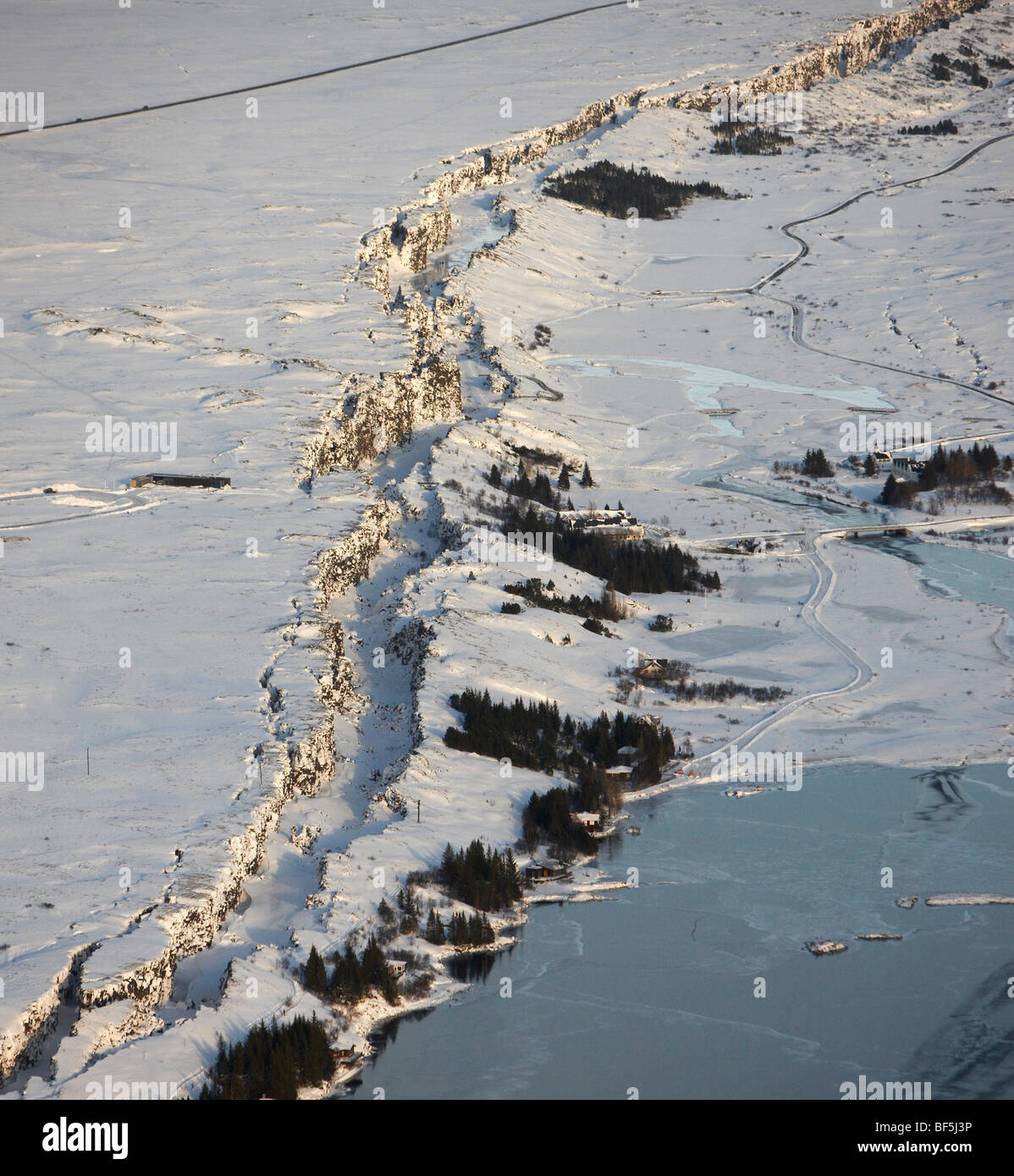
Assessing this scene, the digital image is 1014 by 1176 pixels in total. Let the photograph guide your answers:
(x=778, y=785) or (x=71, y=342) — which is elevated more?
(x=71, y=342)

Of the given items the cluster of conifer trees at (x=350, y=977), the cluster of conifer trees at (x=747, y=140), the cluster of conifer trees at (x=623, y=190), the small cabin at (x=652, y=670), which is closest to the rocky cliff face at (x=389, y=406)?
the small cabin at (x=652, y=670)

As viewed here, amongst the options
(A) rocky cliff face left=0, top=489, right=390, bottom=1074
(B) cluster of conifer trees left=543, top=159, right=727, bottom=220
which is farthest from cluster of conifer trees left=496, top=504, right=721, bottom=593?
(B) cluster of conifer trees left=543, top=159, right=727, bottom=220

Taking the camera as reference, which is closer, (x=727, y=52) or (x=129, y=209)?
(x=129, y=209)

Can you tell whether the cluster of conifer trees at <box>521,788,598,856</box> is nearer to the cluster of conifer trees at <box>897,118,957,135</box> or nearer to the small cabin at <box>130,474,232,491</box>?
the small cabin at <box>130,474,232,491</box>

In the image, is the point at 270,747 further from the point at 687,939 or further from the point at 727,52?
the point at 727,52

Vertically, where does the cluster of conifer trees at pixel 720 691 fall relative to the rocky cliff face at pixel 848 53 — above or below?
below

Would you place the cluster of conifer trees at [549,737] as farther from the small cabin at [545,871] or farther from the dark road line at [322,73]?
the dark road line at [322,73]

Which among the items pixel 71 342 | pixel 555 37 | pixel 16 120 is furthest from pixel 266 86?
pixel 71 342

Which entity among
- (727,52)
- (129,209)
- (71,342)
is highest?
(727,52)
